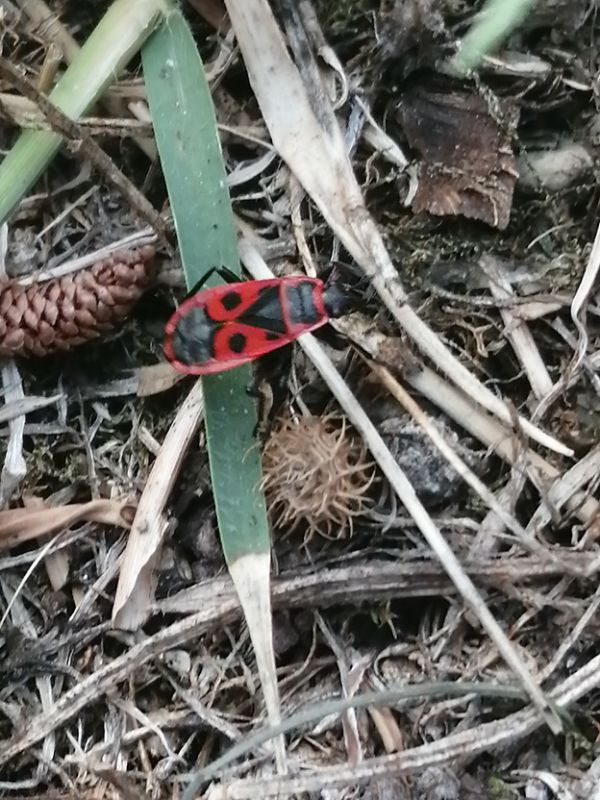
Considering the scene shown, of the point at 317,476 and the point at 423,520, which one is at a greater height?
the point at 317,476

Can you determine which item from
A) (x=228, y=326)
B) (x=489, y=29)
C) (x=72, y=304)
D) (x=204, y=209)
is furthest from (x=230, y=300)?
(x=489, y=29)

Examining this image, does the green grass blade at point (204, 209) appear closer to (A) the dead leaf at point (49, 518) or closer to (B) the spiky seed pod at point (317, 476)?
(B) the spiky seed pod at point (317, 476)

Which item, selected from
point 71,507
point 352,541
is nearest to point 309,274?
point 352,541

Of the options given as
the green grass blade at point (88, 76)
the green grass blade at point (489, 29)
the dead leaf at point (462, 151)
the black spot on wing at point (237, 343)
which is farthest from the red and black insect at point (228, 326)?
the green grass blade at point (489, 29)

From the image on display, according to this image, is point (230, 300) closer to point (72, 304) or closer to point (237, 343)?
point (237, 343)

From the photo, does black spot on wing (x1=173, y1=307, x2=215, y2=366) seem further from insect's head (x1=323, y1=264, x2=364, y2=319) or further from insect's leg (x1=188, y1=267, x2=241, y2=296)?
insect's head (x1=323, y1=264, x2=364, y2=319)

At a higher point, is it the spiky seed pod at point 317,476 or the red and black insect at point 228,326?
the red and black insect at point 228,326

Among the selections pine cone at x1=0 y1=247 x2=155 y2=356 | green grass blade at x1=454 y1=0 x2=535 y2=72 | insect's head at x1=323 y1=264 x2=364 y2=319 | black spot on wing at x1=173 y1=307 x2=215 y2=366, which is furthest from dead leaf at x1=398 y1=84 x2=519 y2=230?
pine cone at x1=0 y1=247 x2=155 y2=356
